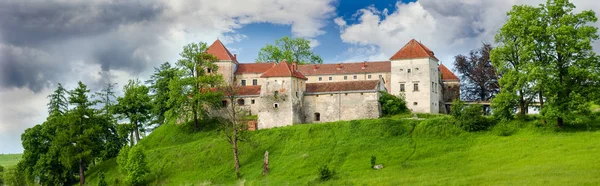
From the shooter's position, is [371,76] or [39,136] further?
[371,76]

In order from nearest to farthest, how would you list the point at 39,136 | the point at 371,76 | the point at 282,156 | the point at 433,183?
the point at 433,183, the point at 282,156, the point at 39,136, the point at 371,76

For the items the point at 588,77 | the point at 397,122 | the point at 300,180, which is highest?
the point at 588,77

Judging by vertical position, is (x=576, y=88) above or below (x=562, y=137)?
above

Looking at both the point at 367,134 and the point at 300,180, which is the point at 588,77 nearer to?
the point at 367,134

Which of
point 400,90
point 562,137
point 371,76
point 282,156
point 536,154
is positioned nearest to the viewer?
point 536,154

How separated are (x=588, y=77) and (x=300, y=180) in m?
22.4

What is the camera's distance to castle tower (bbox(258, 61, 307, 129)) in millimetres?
53906

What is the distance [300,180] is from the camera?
128 ft

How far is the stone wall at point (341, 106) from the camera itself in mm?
54250

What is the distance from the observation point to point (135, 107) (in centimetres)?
5962

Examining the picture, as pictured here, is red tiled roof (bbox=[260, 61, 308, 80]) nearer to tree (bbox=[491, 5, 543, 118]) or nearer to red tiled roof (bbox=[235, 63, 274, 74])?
red tiled roof (bbox=[235, 63, 274, 74])

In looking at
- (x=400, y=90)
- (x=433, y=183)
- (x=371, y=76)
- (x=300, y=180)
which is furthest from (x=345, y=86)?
(x=433, y=183)

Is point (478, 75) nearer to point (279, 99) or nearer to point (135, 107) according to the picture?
point (279, 99)

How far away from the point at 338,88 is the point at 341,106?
6.02 ft
